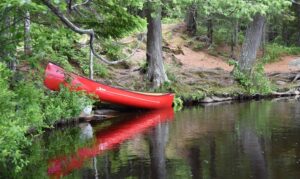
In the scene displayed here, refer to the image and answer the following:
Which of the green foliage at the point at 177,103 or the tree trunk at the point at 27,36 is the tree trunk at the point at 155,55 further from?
the tree trunk at the point at 27,36

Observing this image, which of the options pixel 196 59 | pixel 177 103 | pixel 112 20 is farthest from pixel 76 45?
pixel 112 20

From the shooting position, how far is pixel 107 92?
17.1 m

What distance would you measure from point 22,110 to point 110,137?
4.15m

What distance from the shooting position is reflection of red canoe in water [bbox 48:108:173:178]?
978 cm

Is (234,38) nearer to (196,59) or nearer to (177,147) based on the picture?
(196,59)

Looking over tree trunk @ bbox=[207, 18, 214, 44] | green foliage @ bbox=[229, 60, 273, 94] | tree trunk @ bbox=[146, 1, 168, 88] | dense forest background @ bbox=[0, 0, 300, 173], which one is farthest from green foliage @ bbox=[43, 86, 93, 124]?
tree trunk @ bbox=[207, 18, 214, 44]

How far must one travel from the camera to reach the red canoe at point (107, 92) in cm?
1527

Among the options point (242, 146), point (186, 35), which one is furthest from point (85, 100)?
point (186, 35)

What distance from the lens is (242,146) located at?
1133 centimetres

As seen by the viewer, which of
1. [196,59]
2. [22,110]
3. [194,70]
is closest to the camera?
[22,110]

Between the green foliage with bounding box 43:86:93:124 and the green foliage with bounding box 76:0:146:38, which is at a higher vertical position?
the green foliage with bounding box 76:0:146:38

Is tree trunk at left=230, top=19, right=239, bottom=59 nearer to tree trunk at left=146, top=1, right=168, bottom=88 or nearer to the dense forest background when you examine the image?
the dense forest background

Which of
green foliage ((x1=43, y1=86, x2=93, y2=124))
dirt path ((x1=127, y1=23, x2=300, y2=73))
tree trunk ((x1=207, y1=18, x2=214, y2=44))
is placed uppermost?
tree trunk ((x1=207, y1=18, x2=214, y2=44))

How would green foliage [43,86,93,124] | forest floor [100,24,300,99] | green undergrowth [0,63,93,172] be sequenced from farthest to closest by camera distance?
1. forest floor [100,24,300,99]
2. green foliage [43,86,93,124]
3. green undergrowth [0,63,93,172]
